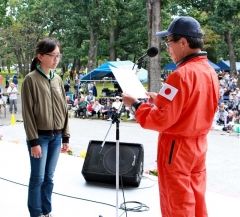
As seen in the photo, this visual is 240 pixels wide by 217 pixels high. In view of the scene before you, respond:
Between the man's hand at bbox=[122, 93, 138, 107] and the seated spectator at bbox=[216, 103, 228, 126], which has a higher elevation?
the man's hand at bbox=[122, 93, 138, 107]

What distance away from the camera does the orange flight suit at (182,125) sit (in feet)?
8.07

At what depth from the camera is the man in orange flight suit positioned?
2.47 m

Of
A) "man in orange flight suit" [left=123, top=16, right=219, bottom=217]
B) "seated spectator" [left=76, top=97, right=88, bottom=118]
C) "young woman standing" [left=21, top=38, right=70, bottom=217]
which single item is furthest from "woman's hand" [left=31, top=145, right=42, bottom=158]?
"seated spectator" [left=76, top=97, right=88, bottom=118]

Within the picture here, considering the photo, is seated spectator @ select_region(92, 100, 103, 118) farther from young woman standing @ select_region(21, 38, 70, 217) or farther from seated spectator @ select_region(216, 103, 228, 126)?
young woman standing @ select_region(21, 38, 70, 217)

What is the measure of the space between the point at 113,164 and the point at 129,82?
1.79 meters

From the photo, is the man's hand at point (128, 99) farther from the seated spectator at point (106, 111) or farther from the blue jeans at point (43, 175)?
the seated spectator at point (106, 111)

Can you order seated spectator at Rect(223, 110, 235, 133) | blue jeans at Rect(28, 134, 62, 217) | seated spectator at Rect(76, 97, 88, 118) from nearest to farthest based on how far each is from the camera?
blue jeans at Rect(28, 134, 62, 217) < seated spectator at Rect(223, 110, 235, 133) < seated spectator at Rect(76, 97, 88, 118)

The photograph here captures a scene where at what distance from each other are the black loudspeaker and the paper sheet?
1613 mm

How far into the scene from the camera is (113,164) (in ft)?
15.3

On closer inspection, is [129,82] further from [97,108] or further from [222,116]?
[97,108]

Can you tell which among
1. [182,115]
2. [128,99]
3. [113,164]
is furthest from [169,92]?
[113,164]

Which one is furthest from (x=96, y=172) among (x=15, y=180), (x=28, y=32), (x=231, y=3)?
(x=28, y=32)

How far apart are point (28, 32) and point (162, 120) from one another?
38.7 m

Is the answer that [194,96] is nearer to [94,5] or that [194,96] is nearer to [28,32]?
[94,5]
